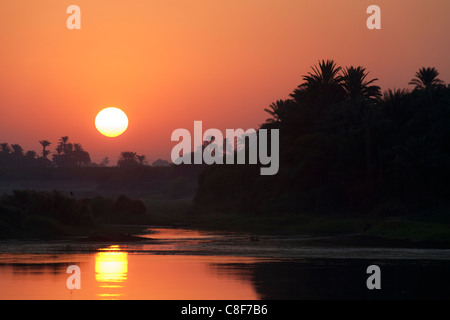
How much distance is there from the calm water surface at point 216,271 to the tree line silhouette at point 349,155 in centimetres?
4460

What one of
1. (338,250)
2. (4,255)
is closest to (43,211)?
(4,255)

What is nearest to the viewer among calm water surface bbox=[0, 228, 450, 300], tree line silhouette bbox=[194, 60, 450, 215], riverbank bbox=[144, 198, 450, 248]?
calm water surface bbox=[0, 228, 450, 300]

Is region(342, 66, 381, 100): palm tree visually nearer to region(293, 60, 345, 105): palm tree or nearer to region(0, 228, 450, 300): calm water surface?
region(293, 60, 345, 105): palm tree

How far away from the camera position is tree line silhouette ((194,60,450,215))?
103750mm

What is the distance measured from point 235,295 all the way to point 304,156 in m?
87.3

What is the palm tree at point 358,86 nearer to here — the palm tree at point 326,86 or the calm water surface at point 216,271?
the palm tree at point 326,86

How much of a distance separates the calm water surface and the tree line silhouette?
1756 inches

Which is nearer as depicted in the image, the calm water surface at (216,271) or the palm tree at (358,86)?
the calm water surface at (216,271)

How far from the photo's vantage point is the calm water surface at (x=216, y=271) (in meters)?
33.0

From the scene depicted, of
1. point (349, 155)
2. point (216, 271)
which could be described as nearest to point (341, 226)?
point (349, 155)

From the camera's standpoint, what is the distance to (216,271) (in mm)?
41312

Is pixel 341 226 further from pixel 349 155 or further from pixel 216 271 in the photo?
pixel 216 271

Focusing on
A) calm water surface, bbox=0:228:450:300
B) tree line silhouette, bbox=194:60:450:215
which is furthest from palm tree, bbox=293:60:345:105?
calm water surface, bbox=0:228:450:300

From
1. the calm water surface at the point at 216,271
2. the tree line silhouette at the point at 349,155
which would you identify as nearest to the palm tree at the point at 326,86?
the tree line silhouette at the point at 349,155
